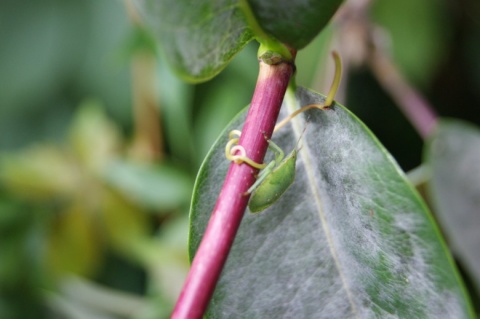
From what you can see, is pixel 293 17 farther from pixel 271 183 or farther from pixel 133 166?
pixel 133 166

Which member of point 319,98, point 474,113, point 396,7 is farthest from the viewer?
point 474,113

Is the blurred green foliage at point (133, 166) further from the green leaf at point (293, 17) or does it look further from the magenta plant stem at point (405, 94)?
the green leaf at point (293, 17)

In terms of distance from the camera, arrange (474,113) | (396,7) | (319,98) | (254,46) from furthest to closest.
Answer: (474,113) < (396,7) < (254,46) < (319,98)

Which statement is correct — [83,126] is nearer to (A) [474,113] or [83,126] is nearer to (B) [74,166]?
(B) [74,166]

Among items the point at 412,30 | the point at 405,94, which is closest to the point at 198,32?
the point at 405,94

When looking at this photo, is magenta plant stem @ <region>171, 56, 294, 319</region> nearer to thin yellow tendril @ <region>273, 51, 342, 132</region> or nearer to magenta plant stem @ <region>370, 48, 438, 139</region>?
thin yellow tendril @ <region>273, 51, 342, 132</region>

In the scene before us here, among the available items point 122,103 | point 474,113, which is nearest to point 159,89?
point 122,103

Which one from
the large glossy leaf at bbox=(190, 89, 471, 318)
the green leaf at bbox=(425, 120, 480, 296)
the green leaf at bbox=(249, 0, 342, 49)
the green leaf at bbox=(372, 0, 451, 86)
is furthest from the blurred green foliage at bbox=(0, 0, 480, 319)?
the green leaf at bbox=(249, 0, 342, 49)
